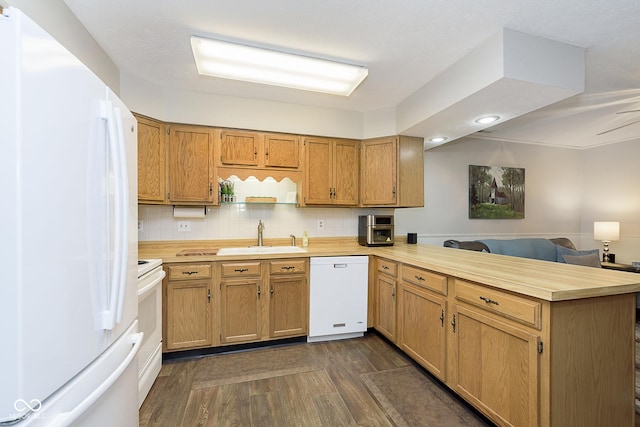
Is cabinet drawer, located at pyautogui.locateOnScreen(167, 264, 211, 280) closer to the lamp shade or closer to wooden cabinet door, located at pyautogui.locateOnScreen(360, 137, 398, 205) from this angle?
wooden cabinet door, located at pyautogui.locateOnScreen(360, 137, 398, 205)

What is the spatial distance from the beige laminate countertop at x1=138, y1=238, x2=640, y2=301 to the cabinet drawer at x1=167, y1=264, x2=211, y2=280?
0.06 metres

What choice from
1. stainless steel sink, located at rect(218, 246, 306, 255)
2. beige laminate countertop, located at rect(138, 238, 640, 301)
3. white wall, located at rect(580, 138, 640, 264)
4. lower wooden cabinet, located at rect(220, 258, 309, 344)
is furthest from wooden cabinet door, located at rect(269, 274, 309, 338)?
white wall, located at rect(580, 138, 640, 264)

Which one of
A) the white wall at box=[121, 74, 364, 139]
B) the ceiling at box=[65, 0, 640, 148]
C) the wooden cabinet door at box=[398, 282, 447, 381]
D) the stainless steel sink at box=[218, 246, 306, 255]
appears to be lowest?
the wooden cabinet door at box=[398, 282, 447, 381]

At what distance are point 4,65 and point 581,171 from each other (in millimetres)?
7052

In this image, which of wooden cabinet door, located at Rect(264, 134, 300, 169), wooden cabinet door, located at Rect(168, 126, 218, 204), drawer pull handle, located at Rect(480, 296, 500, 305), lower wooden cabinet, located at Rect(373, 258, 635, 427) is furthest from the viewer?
wooden cabinet door, located at Rect(264, 134, 300, 169)

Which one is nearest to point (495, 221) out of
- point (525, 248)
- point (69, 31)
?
point (525, 248)

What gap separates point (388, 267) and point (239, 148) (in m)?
1.96

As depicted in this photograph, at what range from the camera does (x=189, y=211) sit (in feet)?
9.46

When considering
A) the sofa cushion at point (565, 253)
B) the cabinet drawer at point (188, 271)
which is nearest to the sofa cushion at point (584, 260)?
the sofa cushion at point (565, 253)

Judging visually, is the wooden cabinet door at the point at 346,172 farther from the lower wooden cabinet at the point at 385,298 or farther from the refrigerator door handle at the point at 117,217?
the refrigerator door handle at the point at 117,217

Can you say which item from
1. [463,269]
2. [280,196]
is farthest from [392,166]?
[463,269]

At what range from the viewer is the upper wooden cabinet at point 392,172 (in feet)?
10.2

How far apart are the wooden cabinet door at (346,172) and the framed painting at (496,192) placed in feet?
6.89

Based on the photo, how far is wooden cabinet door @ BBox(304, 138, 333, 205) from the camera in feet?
10.1
